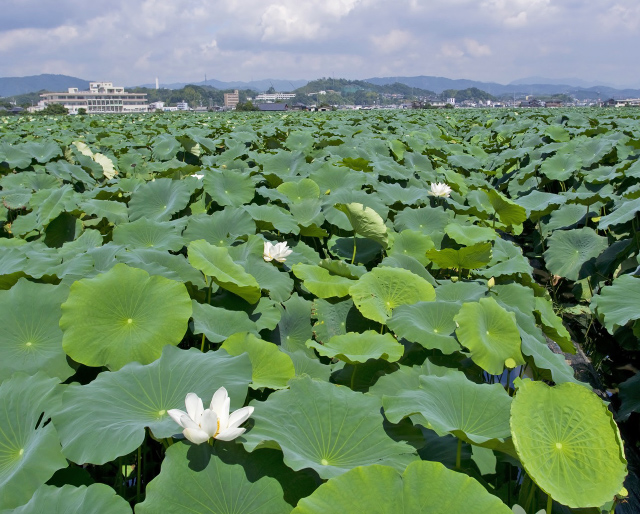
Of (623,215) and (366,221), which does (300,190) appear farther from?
(623,215)

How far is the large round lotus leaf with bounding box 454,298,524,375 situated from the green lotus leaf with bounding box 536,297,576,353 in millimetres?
625

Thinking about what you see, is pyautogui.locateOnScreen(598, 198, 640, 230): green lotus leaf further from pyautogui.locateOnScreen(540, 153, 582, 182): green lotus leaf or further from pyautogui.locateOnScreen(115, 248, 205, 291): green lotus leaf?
pyautogui.locateOnScreen(115, 248, 205, 291): green lotus leaf

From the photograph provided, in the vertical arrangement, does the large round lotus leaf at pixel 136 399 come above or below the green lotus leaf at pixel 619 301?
above

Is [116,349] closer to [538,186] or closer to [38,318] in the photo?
[38,318]

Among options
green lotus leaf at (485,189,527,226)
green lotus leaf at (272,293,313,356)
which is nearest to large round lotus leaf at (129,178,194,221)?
green lotus leaf at (272,293,313,356)

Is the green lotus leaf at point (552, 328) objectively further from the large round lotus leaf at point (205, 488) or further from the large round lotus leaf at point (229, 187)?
the large round lotus leaf at point (229, 187)

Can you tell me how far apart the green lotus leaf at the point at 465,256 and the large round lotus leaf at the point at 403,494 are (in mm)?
1841

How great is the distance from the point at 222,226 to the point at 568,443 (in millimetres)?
2154

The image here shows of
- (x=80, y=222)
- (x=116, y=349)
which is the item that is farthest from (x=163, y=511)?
(x=80, y=222)

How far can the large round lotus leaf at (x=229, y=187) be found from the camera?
353 cm

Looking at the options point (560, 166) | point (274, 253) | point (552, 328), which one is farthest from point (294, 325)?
point (560, 166)

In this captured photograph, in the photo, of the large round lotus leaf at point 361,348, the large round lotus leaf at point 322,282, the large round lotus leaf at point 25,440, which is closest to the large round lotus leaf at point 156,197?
the large round lotus leaf at point 322,282

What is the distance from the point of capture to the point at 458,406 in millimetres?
1436

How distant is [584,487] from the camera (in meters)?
1.15
